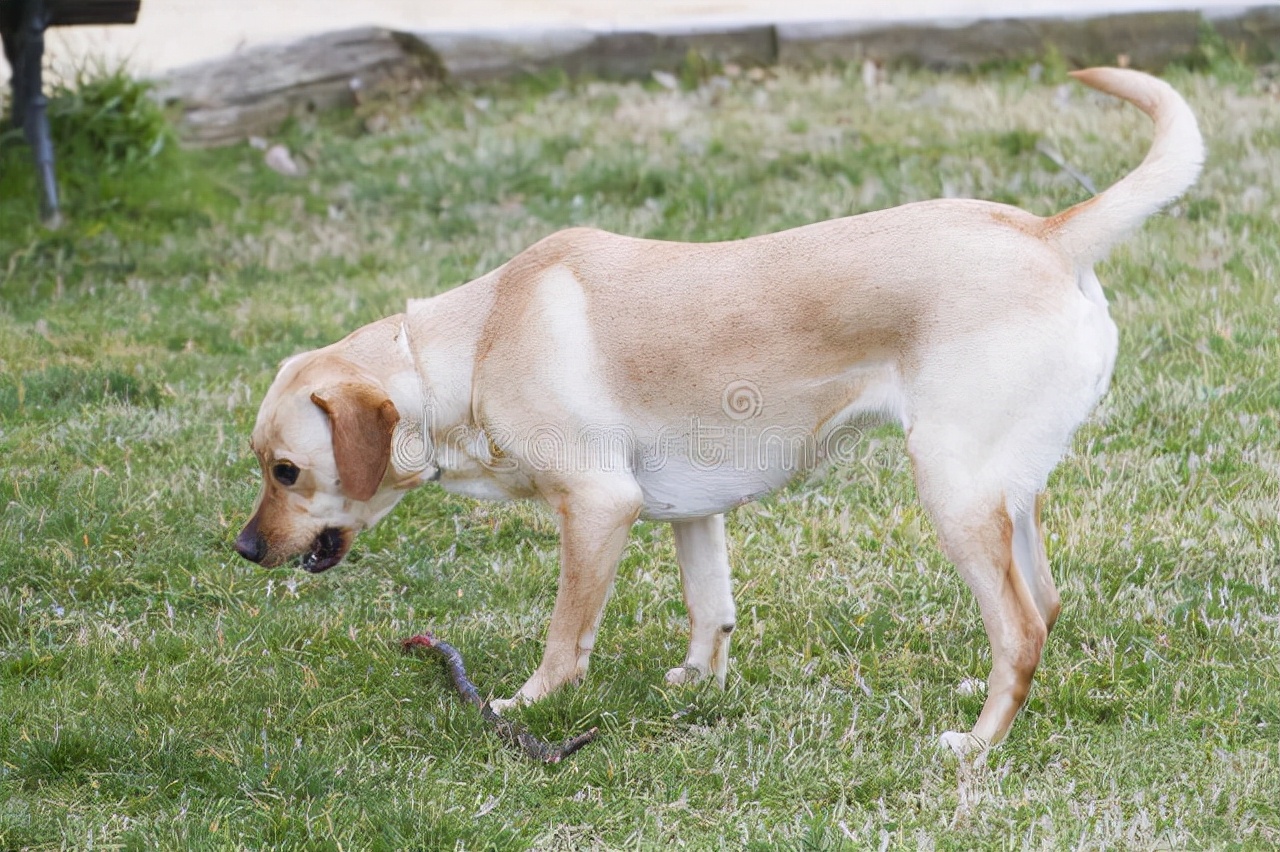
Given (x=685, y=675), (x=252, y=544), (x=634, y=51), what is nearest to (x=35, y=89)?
(x=634, y=51)

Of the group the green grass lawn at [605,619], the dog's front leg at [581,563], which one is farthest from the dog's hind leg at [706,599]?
the dog's front leg at [581,563]

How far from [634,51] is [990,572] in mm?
9085

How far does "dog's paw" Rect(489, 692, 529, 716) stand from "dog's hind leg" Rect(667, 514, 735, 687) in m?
0.47

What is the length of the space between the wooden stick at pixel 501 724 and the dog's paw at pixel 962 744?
0.89m

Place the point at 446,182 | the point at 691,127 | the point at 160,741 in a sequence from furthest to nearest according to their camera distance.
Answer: the point at 691,127
the point at 446,182
the point at 160,741

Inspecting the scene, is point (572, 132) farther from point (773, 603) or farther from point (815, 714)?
point (815, 714)

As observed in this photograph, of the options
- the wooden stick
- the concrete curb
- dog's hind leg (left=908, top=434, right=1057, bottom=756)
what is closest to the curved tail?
dog's hind leg (left=908, top=434, right=1057, bottom=756)

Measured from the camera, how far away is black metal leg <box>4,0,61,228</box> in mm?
8203

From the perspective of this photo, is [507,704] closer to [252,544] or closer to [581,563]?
[581,563]

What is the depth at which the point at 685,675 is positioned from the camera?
162 inches

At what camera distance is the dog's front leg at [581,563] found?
376 centimetres

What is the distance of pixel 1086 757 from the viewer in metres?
3.63

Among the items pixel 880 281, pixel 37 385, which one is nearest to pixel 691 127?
pixel 37 385

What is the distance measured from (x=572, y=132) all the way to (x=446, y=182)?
121 centimetres
